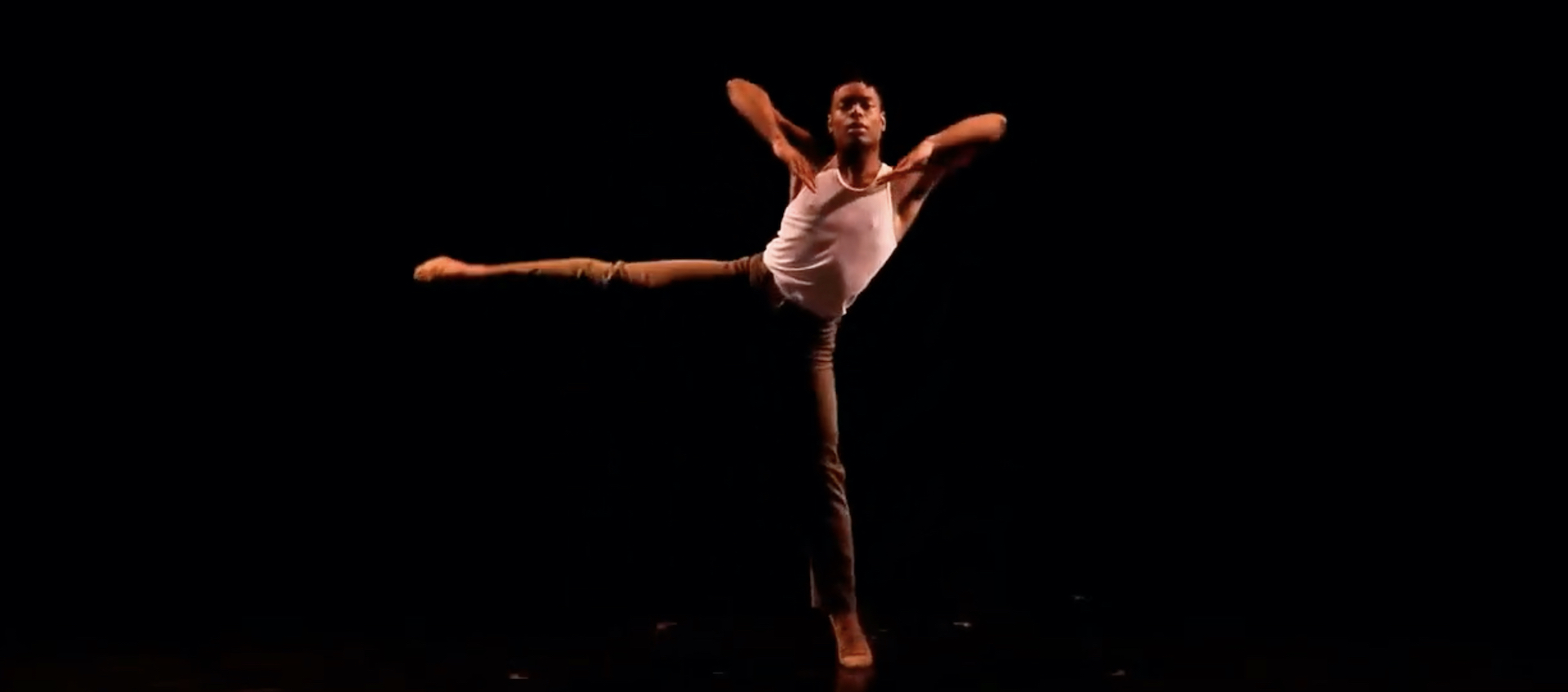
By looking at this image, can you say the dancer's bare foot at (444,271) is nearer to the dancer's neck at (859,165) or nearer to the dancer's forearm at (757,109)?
the dancer's forearm at (757,109)

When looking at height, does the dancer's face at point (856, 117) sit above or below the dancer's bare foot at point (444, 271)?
above

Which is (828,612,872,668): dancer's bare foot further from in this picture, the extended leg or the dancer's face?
the dancer's face

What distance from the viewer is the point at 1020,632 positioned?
3.74m

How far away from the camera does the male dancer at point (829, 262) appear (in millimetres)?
3182

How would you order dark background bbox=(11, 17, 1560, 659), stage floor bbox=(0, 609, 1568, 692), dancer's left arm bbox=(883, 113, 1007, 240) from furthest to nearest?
1. dark background bbox=(11, 17, 1560, 659)
2. dancer's left arm bbox=(883, 113, 1007, 240)
3. stage floor bbox=(0, 609, 1568, 692)

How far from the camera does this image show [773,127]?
10.7 ft

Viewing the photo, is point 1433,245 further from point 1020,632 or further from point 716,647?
point 716,647

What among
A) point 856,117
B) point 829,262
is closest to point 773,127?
point 856,117

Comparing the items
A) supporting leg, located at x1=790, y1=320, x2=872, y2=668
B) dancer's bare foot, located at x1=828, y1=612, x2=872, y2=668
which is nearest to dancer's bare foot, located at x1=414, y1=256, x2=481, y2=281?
supporting leg, located at x1=790, y1=320, x2=872, y2=668

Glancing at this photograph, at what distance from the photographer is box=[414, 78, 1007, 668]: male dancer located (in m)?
3.18

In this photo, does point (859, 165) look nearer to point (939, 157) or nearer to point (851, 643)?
point (939, 157)

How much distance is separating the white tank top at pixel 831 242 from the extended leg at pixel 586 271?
0.38 feet

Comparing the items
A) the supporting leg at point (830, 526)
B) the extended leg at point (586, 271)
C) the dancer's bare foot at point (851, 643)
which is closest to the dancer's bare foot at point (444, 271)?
the extended leg at point (586, 271)

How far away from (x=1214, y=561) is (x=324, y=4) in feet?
9.30
